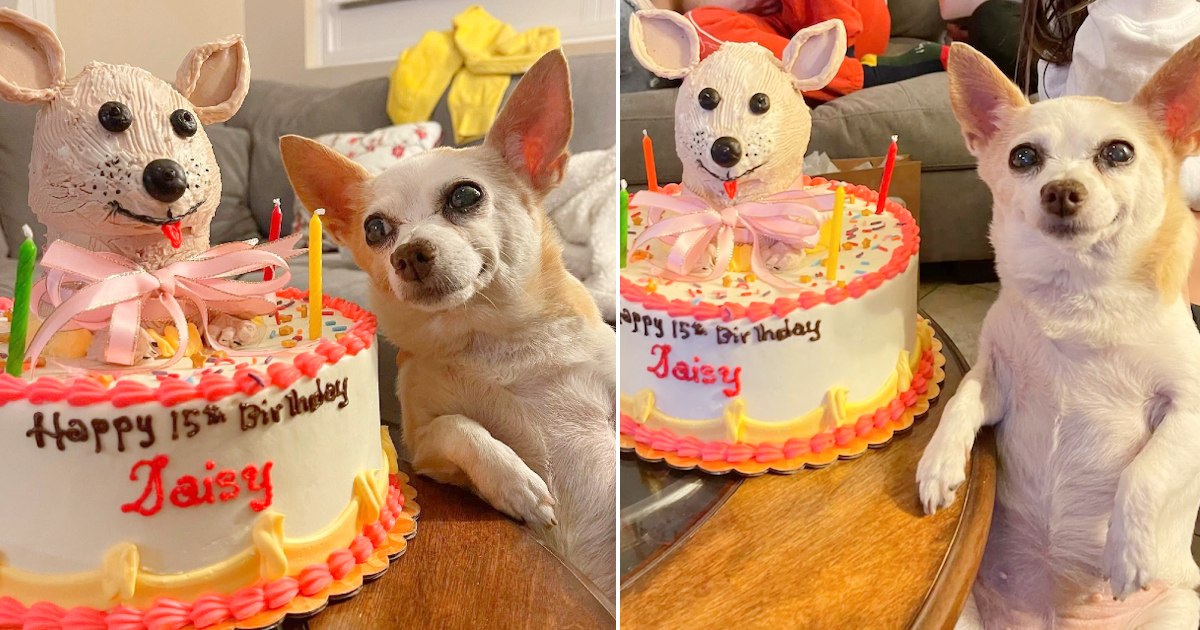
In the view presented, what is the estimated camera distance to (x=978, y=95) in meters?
0.79

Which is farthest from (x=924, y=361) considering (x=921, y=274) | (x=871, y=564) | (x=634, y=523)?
(x=634, y=523)

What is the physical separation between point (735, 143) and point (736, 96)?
0.19 ft

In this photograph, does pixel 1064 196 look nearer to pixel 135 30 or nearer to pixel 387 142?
pixel 135 30

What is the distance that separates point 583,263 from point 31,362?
669 millimetres

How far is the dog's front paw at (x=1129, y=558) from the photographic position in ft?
2.34

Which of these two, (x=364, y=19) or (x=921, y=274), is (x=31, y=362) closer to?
(x=364, y=19)

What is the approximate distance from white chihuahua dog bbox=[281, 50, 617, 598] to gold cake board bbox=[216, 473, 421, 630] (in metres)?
0.08

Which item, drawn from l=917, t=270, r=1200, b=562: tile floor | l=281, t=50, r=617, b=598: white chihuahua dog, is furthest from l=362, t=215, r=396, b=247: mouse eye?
l=917, t=270, r=1200, b=562: tile floor

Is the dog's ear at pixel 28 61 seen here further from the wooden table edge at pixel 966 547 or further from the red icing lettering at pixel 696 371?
the wooden table edge at pixel 966 547

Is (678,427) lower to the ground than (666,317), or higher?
lower

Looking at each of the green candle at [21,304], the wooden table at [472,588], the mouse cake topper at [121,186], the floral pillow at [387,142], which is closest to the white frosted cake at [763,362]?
the wooden table at [472,588]

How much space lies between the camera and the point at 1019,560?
860 mm

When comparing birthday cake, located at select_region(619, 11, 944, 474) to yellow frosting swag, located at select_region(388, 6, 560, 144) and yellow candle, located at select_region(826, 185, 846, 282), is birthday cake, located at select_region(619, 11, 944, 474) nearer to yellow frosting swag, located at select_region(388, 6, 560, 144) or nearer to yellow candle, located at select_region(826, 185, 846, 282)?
yellow candle, located at select_region(826, 185, 846, 282)

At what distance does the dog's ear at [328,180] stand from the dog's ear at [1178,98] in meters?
0.71
